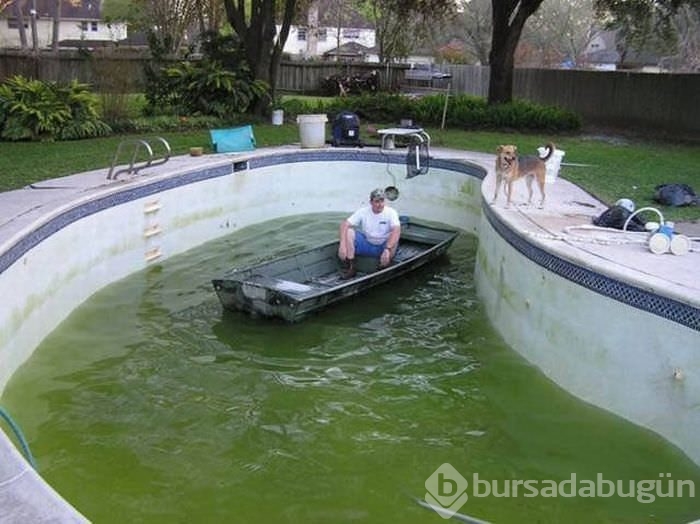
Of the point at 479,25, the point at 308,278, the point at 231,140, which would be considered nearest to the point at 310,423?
the point at 308,278

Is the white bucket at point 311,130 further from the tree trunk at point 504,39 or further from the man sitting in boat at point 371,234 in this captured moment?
the tree trunk at point 504,39

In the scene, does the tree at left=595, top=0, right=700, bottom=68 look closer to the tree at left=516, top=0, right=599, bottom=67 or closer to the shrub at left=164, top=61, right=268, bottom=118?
the shrub at left=164, top=61, right=268, bottom=118

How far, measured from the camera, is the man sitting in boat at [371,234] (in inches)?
339

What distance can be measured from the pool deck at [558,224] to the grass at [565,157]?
2.04ft

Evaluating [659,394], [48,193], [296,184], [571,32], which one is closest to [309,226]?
[296,184]

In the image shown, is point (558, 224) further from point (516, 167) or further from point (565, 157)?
point (565, 157)

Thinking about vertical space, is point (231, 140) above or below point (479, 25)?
below

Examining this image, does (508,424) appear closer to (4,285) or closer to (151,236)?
(4,285)

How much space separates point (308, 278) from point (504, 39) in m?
13.0

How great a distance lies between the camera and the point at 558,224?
755cm

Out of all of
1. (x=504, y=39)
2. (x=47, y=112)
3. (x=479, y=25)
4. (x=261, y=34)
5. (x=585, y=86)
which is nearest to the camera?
(x=47, y=112)

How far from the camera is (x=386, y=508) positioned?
4.62 m

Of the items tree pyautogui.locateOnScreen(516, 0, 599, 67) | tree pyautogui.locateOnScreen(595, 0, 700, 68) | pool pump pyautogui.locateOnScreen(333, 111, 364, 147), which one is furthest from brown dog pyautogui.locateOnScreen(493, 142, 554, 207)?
tree pyautogui.locateOnScreen(516, 0, 599, 67)

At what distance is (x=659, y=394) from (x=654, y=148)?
12.1 metres
